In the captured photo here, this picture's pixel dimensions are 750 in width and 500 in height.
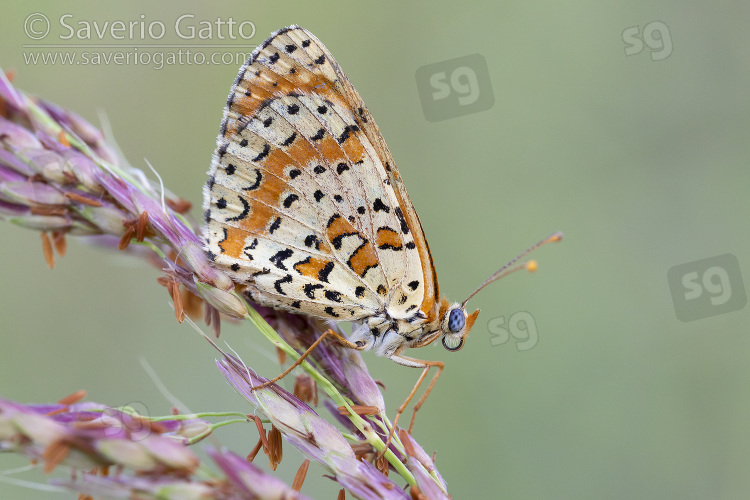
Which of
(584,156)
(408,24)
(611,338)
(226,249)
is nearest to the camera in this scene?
(226,249)

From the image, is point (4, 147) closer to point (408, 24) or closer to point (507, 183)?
point (507, 183)

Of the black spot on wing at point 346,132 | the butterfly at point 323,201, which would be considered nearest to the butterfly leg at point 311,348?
the butterfly at point 323,201

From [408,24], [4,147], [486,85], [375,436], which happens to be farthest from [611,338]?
[4,147]

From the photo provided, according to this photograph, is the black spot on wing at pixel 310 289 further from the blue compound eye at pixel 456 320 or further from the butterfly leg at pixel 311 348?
the blue compound eye at pixel 456 320

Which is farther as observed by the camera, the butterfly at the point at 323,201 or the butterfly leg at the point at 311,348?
the butterfly at the point at 323,201

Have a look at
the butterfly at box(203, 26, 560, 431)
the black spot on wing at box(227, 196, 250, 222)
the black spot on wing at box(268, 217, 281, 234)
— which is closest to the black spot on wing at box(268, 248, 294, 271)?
the butterfly at box(203, 26, 560, 431)

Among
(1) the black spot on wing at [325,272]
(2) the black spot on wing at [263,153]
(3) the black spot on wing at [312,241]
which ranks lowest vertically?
(1) the black spot on wing at [325,272]

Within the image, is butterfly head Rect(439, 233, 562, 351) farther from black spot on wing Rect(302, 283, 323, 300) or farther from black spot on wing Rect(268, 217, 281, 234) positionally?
black spot on wing Rect(268, 217, 281, 234)
